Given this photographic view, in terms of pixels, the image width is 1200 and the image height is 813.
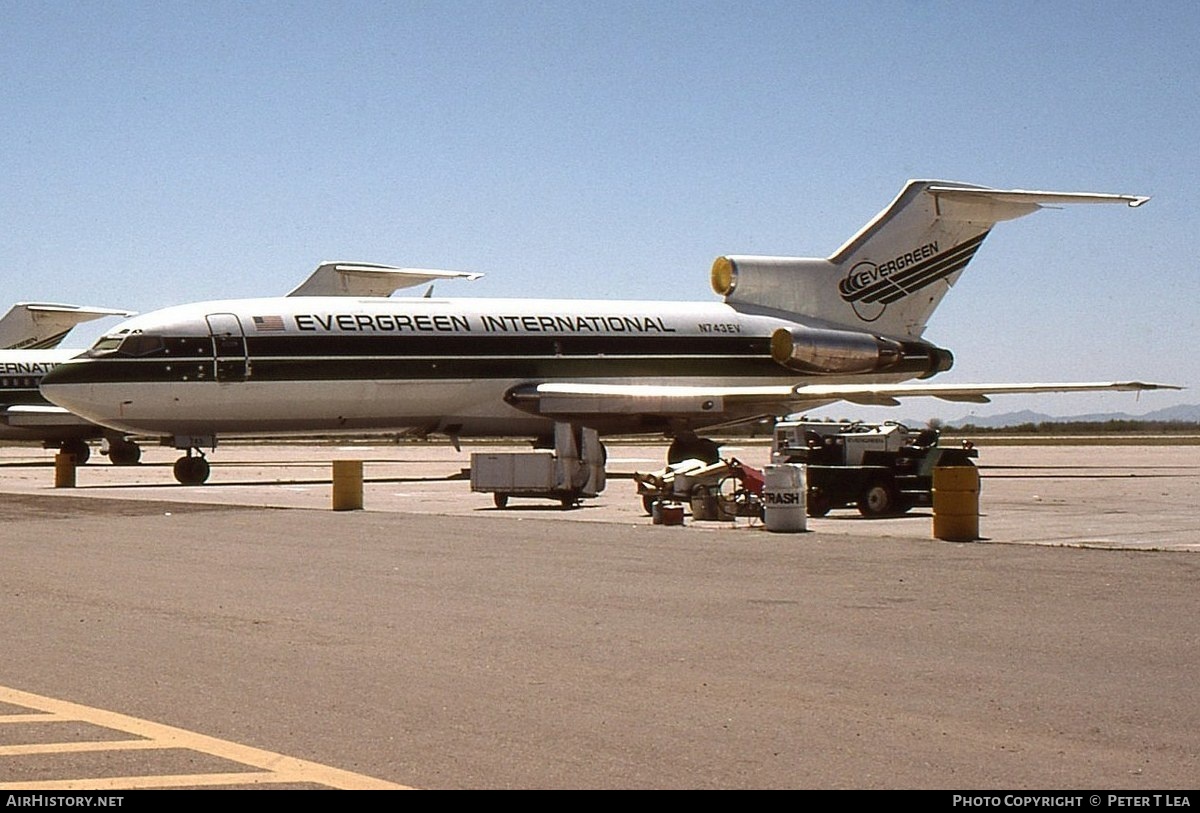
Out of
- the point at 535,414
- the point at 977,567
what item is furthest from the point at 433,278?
the point at 977,567

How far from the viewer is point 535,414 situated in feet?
121

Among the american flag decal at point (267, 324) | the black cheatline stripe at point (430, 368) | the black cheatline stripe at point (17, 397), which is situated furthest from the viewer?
the black cheatline stripe at point (17, 397)

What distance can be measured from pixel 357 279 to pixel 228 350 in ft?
68.5

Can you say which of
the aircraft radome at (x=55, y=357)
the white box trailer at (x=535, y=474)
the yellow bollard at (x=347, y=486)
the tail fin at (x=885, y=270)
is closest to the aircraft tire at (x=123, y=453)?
the aircraft radome at (x=55, y=357)

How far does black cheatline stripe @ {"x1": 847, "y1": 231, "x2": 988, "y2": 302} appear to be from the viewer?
42250mm

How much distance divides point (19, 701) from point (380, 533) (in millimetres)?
11184

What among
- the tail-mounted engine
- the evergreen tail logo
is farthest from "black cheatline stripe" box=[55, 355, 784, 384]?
the evergreen tail logo

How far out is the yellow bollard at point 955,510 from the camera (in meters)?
18.0

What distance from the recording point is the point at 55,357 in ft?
155

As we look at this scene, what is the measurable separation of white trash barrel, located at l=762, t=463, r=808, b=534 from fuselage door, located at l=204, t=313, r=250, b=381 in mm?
16807

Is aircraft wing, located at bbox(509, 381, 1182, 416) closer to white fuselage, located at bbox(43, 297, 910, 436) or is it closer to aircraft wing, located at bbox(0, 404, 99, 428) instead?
white fuselage, located at bbox(43, 297, 910, 436)

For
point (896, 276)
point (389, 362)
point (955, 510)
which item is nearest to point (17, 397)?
point (389, 362)

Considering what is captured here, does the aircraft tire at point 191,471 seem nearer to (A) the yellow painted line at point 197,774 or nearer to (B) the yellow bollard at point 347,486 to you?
(B) the yellow bollard at point 347,486
